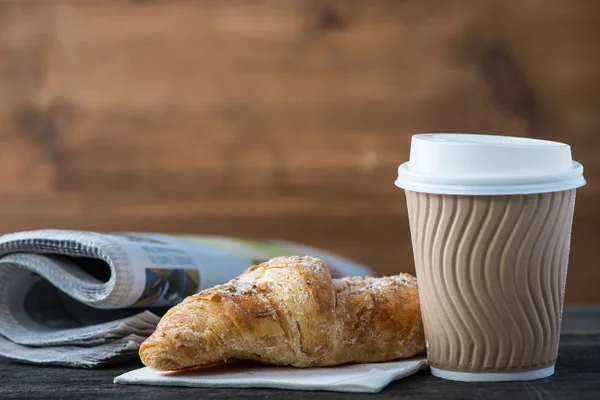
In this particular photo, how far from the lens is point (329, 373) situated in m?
0.87

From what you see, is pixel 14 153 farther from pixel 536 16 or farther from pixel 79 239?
pixel 536 16

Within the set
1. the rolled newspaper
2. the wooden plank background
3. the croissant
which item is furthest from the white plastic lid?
the wooden plank background

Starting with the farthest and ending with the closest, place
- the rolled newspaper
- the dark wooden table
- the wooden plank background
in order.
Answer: the wooden plank background < the rolled newspaper < the dark wooden table

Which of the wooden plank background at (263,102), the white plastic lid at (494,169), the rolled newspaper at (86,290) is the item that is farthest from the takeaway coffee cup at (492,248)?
the wooden plank background at (263,102)

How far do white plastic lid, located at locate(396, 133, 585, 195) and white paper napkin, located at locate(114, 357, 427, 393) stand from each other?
0.20 metres

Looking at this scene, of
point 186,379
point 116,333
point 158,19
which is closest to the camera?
point 186,379

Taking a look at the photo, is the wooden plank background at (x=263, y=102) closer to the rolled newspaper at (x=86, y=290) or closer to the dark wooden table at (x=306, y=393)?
the rolled newspaper at (x=86, y=290)

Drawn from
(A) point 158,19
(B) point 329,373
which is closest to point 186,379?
(B) point 329,373

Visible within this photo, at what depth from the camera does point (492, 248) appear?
0.83 metres

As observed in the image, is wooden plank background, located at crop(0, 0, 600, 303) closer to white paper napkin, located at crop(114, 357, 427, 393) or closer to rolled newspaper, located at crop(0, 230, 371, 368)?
rolled newspaper, located at crop(0, 230, 371, 368)

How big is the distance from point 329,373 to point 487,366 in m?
0.17

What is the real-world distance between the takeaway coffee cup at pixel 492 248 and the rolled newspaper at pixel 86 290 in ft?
1.23

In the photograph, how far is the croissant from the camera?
0.86 meters

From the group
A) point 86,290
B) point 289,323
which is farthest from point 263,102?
point 289,323
